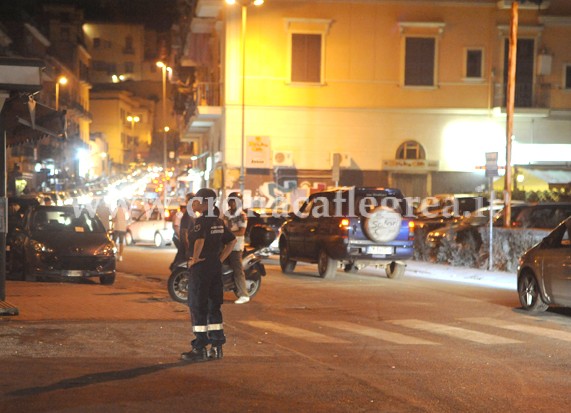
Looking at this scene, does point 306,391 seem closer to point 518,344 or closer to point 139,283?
point 518,344

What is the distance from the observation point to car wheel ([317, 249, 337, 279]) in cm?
2048

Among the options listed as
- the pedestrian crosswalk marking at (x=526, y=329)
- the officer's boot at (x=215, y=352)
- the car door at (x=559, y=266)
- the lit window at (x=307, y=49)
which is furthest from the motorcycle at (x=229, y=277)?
the lit window at (x=307, y=49)

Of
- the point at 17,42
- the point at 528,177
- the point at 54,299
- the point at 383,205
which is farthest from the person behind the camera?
the point at 17,42

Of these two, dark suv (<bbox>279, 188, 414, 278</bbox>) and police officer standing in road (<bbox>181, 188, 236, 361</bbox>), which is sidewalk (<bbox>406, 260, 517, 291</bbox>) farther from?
police officer standing in road (<bbox>181, 188, 236, 361</bbox>)

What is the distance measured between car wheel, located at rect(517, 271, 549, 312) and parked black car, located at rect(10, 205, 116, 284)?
814 centimetres

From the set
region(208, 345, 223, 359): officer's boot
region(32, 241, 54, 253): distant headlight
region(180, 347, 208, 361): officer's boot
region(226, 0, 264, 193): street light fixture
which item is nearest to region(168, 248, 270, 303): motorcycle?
region(32, 241, 54, 253): distant headlight

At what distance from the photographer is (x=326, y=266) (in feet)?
67.4

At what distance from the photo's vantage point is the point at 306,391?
27.0ft

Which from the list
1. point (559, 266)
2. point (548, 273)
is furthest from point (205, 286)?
point (548, 273)

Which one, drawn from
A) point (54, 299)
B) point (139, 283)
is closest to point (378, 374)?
point (54, 299)

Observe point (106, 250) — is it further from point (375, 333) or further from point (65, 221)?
point (375, 333)

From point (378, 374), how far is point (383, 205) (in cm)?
1167

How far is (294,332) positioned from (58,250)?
7.59 m

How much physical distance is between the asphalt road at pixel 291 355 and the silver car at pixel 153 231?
1712 cm
